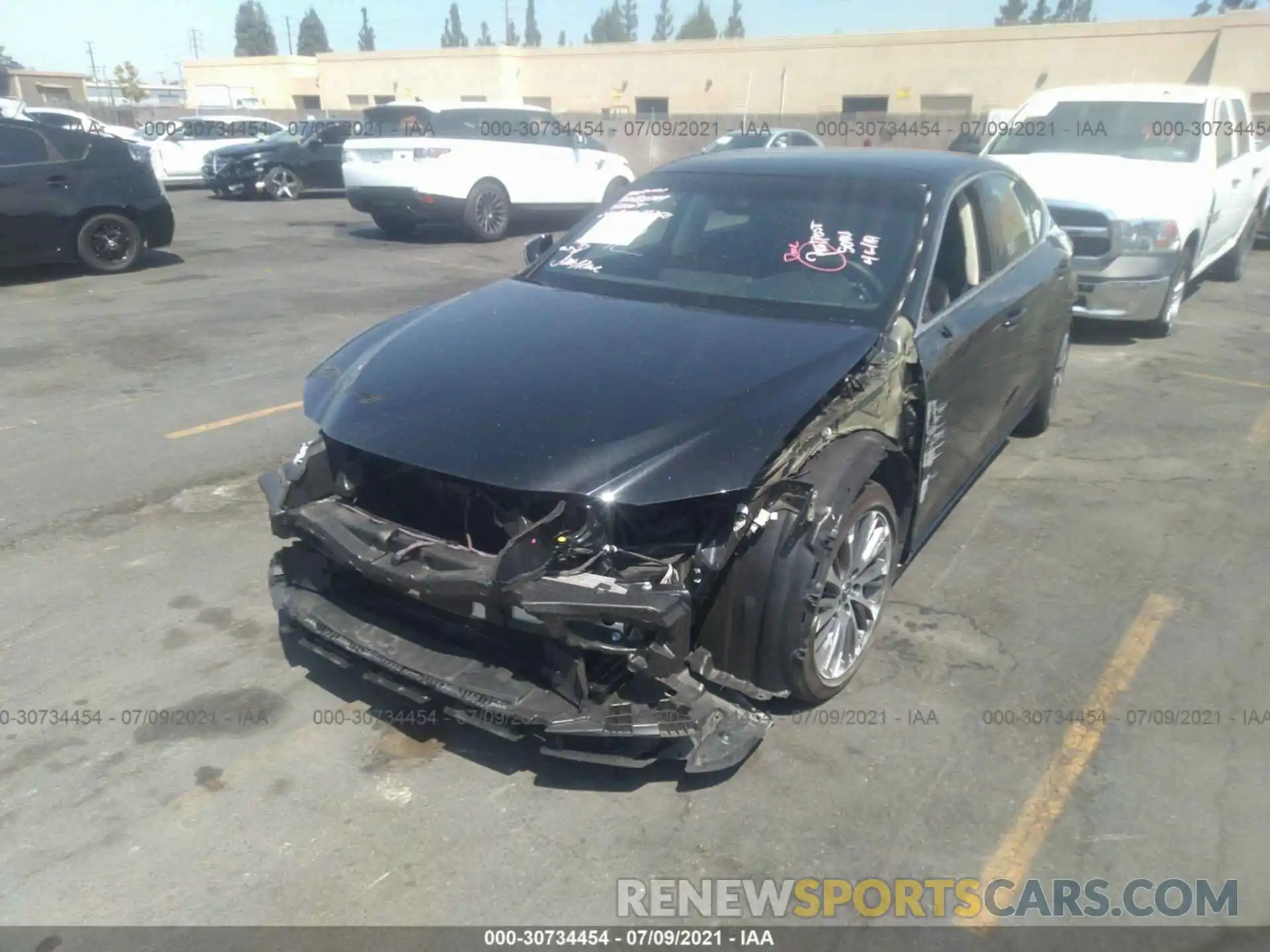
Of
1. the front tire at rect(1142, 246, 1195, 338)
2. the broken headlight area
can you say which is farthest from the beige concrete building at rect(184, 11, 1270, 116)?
the broken headlight area

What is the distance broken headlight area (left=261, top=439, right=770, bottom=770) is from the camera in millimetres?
2885

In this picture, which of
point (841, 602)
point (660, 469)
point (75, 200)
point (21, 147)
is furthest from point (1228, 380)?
point (21, 147)

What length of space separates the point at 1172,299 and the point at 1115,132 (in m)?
1.97

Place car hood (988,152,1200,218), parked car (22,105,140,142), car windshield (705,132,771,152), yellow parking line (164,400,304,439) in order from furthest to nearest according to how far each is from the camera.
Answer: car windshield (705,132,771,152) → parked car (22,105,140,142) → car hood (988,152,1200,218) → yellow parking line (164,400,304,439)

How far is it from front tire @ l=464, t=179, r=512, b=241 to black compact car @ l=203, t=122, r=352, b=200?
5792mm

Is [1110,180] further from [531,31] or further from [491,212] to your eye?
[531,31]

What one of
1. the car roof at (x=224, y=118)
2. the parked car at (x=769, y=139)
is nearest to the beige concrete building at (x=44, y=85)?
the car roof at (x=224, y=118)

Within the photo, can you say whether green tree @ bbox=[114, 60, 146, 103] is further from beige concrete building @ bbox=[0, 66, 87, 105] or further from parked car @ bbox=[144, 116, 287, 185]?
parked car @ bbox=[144, 116, 287, 185]

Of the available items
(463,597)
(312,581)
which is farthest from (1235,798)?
(312,581)

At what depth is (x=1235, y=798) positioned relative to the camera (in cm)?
320

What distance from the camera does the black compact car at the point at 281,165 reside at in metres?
19.0

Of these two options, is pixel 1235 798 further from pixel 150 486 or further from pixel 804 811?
pixel 150 486

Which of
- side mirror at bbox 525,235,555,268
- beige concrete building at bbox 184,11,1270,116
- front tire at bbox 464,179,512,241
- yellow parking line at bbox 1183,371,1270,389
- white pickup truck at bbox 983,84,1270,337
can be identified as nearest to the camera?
side mirror at bbox 525,235,555,268

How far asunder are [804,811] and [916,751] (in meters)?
0.52
